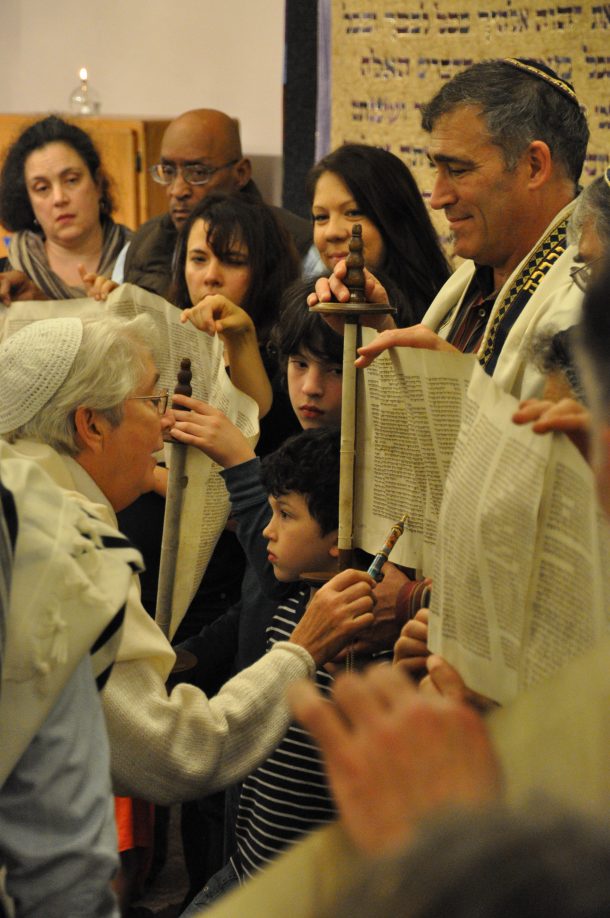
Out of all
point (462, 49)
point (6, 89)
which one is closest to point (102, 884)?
point (462, 49)

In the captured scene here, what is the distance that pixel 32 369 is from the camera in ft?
7.09

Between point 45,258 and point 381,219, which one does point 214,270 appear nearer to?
point 381,219

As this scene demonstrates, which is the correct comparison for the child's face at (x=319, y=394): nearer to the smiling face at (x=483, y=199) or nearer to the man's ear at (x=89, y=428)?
the smiling face at (x=483, y=199)

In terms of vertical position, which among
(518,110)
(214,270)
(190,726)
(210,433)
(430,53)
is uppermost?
(430,53)

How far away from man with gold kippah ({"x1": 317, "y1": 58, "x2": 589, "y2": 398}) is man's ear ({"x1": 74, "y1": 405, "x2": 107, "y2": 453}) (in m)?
0.58

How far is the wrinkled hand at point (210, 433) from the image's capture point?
2518mm

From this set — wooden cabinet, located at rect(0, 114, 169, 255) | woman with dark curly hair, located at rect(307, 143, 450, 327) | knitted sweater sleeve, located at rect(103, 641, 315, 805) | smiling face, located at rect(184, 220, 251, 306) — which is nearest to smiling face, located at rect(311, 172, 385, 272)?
woman with dark curly hair, located at rect(307, 143, 450, 327)

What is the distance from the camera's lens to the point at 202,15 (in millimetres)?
6453

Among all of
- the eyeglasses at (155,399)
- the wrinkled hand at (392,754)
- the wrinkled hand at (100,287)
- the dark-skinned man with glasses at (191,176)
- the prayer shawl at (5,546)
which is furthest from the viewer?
the dark-skinned man with glasses at (191,176)

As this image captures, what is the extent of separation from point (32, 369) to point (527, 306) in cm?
88

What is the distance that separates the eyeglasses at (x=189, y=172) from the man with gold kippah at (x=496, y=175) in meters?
1.36

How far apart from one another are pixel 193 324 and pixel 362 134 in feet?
7.39

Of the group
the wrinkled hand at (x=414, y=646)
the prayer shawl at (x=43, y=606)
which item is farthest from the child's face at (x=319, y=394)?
the prayer shawl at (x=43, y=606)

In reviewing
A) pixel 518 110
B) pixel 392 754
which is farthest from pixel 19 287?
pixel 392 754
